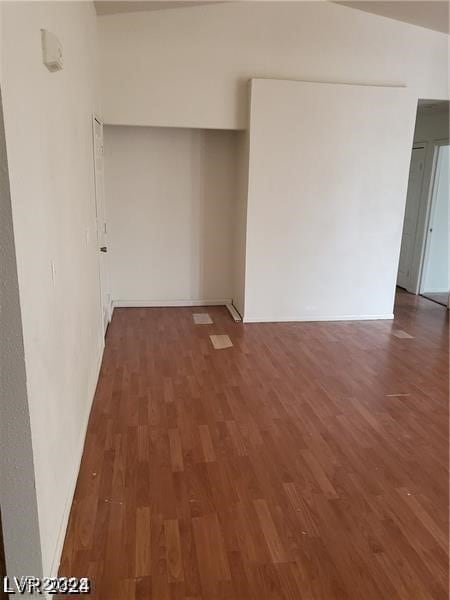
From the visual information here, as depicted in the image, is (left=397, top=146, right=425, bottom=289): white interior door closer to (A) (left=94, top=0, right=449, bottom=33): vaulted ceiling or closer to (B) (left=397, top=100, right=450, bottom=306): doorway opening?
(B) (left=397, top=100, right=450, bottom=306): doorway opening

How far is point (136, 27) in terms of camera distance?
458cm

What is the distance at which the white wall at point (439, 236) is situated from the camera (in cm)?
641

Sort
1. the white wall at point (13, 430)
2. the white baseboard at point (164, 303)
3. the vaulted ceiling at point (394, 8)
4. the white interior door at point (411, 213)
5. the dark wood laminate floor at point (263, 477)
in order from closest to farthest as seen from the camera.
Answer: the white wall at point (13, 430) → the dark wood laminate floor at point (263, 477) → the vaulted ceiling at point (394, 8) → the white baseboard at point (164, 303) → the white interior door at point (411, 213)

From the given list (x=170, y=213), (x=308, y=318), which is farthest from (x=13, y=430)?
(x=170, y=213)

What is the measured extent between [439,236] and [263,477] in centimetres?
546

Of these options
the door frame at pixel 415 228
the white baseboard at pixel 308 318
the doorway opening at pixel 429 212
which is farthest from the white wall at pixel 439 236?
the white baseboard at pixel 308 318

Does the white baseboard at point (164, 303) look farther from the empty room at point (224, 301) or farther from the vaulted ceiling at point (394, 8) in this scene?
the vaulted ceiling at point (394, 8)

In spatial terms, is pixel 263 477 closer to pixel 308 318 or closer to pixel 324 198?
pixel 308 318

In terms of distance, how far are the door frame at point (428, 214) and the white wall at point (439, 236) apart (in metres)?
0.03

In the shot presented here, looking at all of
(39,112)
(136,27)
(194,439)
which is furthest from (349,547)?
(136,27)

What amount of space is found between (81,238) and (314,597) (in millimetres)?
2405

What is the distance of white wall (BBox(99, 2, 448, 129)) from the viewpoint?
461cm

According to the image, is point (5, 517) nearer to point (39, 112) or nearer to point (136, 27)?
point (39, 112)

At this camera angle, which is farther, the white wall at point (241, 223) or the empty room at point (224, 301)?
the white wall at point (241, 223)
